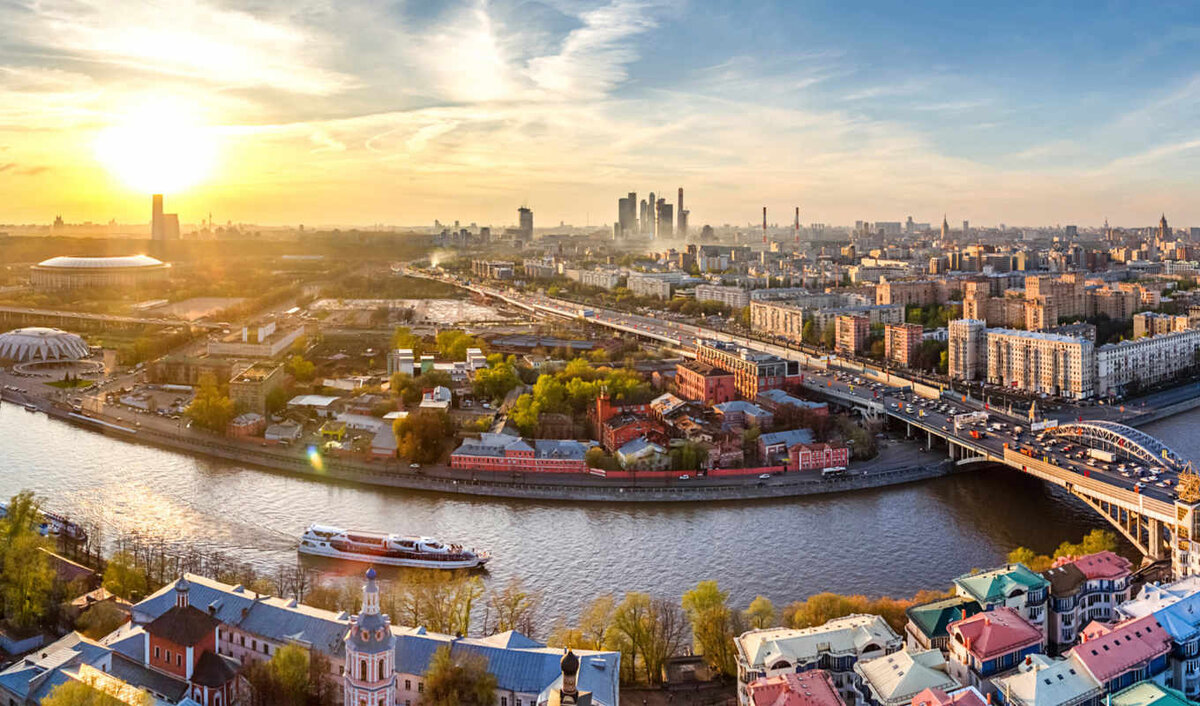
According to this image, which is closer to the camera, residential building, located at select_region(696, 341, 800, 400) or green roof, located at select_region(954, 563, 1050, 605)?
green roof, located at select_region(954, 563, 1050, 605)

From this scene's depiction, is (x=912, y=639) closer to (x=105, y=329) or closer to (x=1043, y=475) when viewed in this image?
(x=1043, y=475)

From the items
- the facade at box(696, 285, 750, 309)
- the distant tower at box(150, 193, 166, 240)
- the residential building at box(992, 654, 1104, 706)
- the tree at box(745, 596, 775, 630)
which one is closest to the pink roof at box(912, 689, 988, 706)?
the residential building at box(992, 654, 1104, 706)

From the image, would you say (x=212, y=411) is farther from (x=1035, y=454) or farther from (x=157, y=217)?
(x=157, y=217)

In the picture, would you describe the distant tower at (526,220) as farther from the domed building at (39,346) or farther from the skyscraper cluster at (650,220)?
the domed building at (39,346)

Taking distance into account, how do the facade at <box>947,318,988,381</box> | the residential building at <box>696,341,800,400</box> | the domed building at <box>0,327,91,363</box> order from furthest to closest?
the domed building at <box>0,327,91,363</box>, the facade at <box>947,318,988,381</box>, the residential building at <box>696,341,800,400</box>

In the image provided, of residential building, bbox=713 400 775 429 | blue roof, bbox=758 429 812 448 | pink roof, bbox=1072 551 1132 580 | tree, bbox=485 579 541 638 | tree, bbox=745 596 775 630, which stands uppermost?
residential building, bbox=713 400 775 429

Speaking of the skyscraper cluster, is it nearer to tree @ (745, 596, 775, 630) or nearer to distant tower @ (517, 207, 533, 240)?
distant tower @ (517, 207, 533, 240)

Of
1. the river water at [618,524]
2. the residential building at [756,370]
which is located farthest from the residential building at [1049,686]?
the residential building at [756,370]
